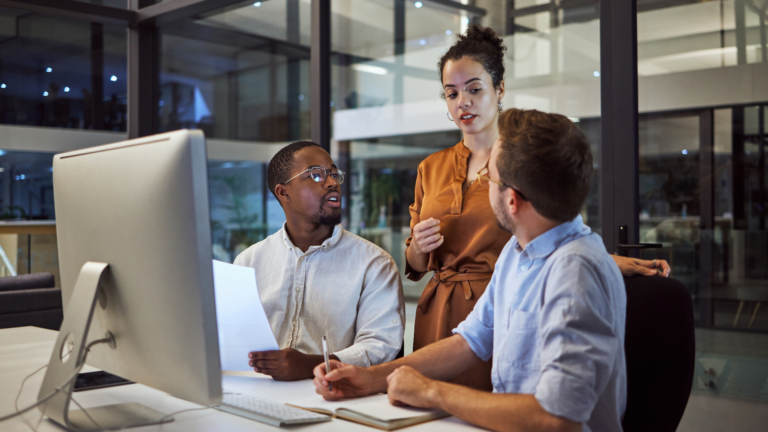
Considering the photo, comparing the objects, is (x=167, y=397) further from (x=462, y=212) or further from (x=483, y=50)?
(x=483, y=50)

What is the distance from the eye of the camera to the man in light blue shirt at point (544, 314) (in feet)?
3.49

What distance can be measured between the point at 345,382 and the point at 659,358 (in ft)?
2.37

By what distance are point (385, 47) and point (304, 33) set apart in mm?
521

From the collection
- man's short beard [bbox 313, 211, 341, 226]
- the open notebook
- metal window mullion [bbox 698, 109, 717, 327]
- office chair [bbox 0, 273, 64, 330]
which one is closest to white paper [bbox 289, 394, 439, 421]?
the open notebook

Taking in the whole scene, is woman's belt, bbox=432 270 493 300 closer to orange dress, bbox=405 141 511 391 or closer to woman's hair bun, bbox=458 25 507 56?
orange dress, bbox=405 141 511 391

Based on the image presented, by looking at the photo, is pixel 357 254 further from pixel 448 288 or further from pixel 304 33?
pixel 304 33

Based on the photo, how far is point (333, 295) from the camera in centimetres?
195

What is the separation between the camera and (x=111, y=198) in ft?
3.88

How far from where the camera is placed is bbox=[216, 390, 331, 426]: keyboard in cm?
122

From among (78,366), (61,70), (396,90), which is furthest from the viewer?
(61,70)

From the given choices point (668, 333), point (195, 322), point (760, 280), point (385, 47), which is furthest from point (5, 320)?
point (760, 280)

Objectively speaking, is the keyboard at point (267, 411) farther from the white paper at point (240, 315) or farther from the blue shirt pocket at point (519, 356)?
the blue shirt pocket at point (519, 356)

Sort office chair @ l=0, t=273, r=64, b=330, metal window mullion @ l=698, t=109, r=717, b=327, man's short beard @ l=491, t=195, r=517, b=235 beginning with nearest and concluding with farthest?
man's short beard @ l=491, t=195, r=517, b=235 → metal window mullion @ l=698, t=109, r=717, b=327 → office chair @ l=0, t=273, r=64, b=330

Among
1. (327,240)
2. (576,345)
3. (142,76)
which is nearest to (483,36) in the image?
(327,240)
